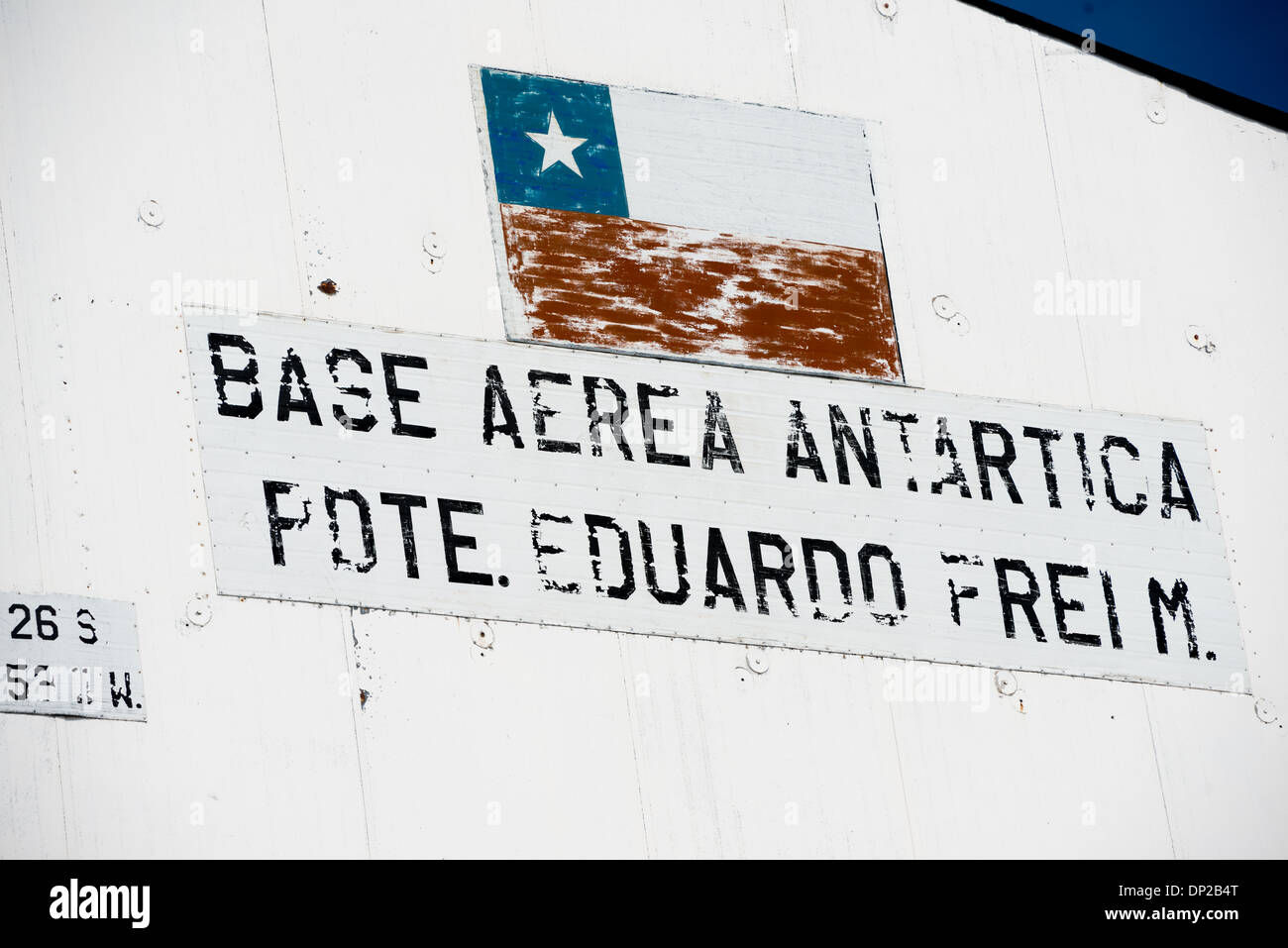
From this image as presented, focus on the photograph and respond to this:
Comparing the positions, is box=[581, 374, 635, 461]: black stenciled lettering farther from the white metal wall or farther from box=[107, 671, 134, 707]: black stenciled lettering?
box=[107, 671, 134, 707]: black stenciled lettering

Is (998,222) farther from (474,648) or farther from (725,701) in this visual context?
(474,648)

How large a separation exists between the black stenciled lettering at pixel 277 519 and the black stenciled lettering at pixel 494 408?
1.23 m

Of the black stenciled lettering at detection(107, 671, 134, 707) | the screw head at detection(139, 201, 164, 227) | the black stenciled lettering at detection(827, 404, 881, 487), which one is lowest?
the black stenciled lettering at detection(107, 671, 134, 707)

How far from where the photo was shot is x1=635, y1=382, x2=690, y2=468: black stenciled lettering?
12062 millimetres

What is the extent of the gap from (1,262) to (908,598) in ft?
18.7

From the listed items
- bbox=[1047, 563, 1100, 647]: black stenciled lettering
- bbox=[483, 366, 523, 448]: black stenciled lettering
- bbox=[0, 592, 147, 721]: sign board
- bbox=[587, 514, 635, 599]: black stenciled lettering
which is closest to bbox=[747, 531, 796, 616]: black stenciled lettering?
bbox=[587, 514, 635, 599]: black stenciled lettering

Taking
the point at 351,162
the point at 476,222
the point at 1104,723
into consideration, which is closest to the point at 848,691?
the point at 1104,723

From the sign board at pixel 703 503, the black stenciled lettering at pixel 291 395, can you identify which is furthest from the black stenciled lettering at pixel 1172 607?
the black stenciled lettering at pixel 291 395

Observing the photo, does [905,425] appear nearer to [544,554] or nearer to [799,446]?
[799,446]

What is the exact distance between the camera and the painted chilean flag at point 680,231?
12.4 meters

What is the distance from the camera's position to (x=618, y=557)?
11711 mm

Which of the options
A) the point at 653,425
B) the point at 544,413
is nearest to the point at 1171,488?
the point at 653,425

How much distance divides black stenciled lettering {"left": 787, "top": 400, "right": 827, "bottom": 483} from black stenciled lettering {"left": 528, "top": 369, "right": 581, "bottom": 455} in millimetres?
1399

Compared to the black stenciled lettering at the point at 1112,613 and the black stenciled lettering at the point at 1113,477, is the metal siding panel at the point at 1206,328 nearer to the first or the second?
the black stenciled lettering at the point at 1113,477
